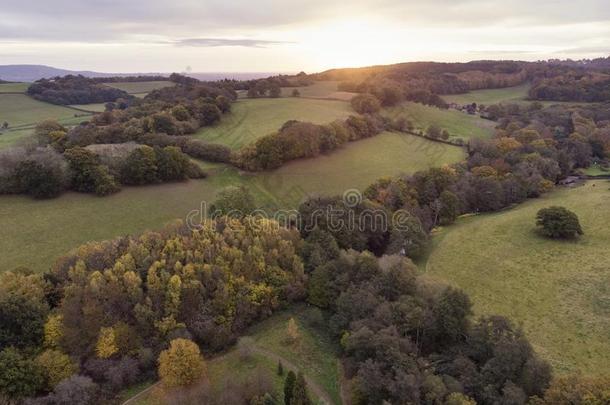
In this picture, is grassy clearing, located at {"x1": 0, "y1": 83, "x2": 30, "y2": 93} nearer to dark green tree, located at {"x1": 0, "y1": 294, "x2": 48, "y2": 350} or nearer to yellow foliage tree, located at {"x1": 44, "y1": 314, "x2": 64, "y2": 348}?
dark green tree, located at {"x1": 0, "y1": 294, "x2": 48, "y2": 350}

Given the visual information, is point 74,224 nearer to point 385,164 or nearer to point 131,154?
point 131,154

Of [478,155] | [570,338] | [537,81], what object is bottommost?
[570,338]

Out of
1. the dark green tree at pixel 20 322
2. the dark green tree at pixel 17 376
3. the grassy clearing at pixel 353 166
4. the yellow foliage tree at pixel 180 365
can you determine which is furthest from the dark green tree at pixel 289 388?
the grassy clearing at pixel 353 166

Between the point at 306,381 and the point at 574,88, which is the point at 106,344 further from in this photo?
the point at 574,88

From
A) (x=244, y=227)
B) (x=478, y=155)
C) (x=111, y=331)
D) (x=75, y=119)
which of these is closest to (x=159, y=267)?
(x=111, y=331)

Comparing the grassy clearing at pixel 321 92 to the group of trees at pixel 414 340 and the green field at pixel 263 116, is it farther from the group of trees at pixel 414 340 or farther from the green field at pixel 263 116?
the group of trees at pixel 414 340

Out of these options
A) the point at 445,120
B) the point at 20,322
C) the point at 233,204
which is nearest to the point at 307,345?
the point at 233,204
